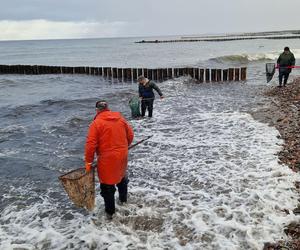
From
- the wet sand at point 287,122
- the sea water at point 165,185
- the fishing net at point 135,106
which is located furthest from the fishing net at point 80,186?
the fishing net at point 135,106

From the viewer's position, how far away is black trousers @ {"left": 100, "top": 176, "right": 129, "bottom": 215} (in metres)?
6.20

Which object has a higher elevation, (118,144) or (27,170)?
(118,144)

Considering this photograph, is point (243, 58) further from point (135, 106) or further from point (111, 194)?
point (111, 194)

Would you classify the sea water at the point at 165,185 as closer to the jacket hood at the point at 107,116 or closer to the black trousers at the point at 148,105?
the black trousers at the point at 148,105

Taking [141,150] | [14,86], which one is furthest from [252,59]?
[141,150]

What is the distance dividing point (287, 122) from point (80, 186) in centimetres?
817

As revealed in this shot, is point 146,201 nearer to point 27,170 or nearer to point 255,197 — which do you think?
point 255,197

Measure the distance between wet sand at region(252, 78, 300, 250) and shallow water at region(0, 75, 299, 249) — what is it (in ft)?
0.79

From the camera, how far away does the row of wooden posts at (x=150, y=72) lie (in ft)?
85.5

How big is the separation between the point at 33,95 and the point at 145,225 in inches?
759

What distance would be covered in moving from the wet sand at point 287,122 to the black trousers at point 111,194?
2683 mm

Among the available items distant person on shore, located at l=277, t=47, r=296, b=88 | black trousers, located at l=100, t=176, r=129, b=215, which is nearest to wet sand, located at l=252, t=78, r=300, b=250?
distant person on shore, located at l=277, t=47, r=296, b=88

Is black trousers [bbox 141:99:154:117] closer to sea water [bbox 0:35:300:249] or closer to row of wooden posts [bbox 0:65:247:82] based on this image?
sea water [bbox 0:35:300:249]

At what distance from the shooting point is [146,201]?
23.3ft
